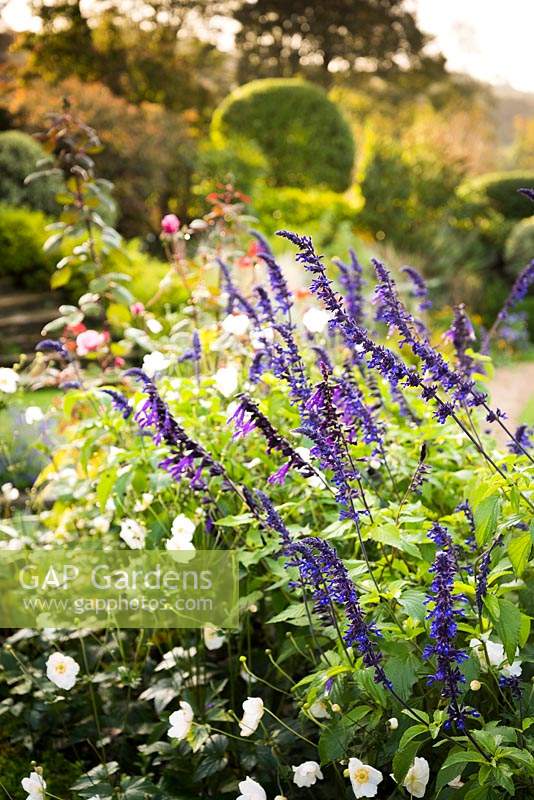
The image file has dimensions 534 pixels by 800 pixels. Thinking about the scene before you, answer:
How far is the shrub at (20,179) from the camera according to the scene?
10.9 meters

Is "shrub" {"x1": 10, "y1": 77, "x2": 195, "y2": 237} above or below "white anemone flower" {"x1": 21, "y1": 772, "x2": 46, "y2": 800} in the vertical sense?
below

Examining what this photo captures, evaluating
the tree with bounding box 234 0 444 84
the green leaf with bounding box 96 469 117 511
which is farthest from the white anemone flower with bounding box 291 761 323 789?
the tree with bounding box 234 0 444 84

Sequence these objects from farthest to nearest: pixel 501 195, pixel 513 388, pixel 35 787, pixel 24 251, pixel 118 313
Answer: pixel 501 195
pixel 24 251
pixel 513 388
pixel 118 313
pixel 35 787

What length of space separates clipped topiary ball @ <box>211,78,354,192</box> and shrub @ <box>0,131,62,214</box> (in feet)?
14.0

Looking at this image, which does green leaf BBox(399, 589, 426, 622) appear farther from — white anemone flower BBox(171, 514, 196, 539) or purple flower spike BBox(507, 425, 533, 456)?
purple flower spike BBox(507, 425, 533, 456)

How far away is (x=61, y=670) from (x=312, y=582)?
2.38 feet

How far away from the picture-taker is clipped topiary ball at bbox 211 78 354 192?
14.6 meters

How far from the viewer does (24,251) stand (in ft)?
31.0

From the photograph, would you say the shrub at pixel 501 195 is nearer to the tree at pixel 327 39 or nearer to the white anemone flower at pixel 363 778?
the white anemone flower at pixel 363 778

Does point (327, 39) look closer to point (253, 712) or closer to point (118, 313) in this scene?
point (118, 313)

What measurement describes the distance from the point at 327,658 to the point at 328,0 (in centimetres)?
2957

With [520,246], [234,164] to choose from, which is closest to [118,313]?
[520,246]

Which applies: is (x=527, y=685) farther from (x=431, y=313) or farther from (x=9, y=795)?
(x=431, y=313)

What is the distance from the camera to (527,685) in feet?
5.71
